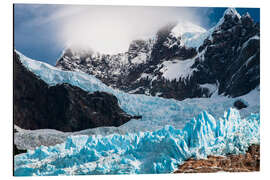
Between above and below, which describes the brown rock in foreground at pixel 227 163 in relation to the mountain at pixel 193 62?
below

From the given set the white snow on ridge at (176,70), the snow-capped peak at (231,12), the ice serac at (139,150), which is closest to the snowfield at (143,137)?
the ice serac at (139,150)

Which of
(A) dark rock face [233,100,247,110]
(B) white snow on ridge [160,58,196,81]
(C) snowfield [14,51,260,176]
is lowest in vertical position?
(C) snowfield [14,51,260,176]

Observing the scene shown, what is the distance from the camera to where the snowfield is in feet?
21.0

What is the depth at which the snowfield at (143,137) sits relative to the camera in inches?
252

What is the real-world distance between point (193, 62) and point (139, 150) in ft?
5.22

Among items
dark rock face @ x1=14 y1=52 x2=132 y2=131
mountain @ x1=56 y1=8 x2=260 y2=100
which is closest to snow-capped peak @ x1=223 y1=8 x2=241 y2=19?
mountain @ x1=56 y1=8 x2=260 y2=100

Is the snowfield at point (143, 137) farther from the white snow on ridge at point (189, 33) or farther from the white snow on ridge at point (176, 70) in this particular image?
the white snow on ridge at point (189, 33)

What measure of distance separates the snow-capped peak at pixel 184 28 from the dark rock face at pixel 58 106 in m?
1.35

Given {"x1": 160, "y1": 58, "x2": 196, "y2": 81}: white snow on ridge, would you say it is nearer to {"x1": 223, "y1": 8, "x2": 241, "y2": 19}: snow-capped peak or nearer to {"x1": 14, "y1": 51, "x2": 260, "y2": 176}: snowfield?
{"x1": 14, "y1": 51, "x2": 260, "y2": 176}: snowfield

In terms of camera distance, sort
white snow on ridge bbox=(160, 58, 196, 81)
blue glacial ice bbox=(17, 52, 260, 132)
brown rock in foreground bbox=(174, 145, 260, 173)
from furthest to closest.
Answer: white snow on ridge bbox=(160, 58, 196, 81) → blue glacial ice bbox=(17, 52, 260, 132) → brown rock in foreground bbox=(174, 145, 260, 173)

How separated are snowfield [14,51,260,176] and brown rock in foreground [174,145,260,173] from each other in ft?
0.29

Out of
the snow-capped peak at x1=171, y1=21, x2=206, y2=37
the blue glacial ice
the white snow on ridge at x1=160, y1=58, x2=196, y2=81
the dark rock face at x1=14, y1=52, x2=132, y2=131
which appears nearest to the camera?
the dark rock face at x1=14, y1=52, x2=132, y2=131

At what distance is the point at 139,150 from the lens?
657cm
